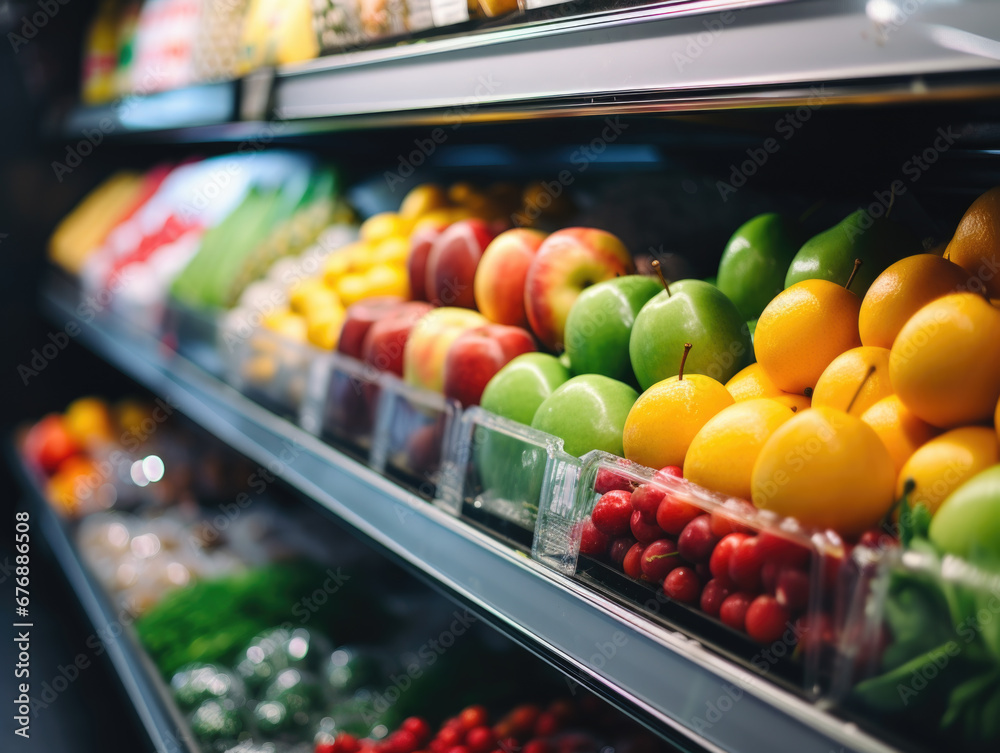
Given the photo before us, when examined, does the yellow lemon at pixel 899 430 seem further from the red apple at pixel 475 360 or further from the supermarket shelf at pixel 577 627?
the red apple at pixel 475 360

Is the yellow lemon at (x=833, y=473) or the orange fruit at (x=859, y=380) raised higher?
the orange fruit at (x=859, y=380)

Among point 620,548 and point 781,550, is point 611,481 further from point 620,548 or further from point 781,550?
point 781,550

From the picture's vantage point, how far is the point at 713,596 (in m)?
0.66

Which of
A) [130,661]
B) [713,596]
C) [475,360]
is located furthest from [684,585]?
[130,661]

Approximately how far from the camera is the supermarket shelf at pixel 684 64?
517 mm

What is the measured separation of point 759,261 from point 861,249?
0.46ft

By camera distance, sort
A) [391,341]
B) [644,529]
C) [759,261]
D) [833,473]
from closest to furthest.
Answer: [833,473], [644,529], [759,261], [391,341]

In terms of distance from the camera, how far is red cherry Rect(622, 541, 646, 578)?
0.73m

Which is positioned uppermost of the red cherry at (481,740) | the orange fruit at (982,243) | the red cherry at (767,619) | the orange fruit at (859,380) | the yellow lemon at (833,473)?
the orange fruit at (982,243)

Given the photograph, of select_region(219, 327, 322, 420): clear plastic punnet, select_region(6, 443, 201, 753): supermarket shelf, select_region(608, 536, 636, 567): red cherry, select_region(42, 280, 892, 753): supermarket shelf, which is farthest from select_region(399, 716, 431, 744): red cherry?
select_region(608, 536, 636, 567): red cherry

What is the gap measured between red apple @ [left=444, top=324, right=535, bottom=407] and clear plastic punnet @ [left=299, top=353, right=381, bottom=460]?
0.15m

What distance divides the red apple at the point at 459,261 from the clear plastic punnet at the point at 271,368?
262 millimetres

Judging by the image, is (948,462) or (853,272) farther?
(853,272)

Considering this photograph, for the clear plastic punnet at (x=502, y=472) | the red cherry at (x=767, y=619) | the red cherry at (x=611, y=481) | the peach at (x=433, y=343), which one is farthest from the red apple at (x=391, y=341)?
the red cherry at (x=767, y=619)
